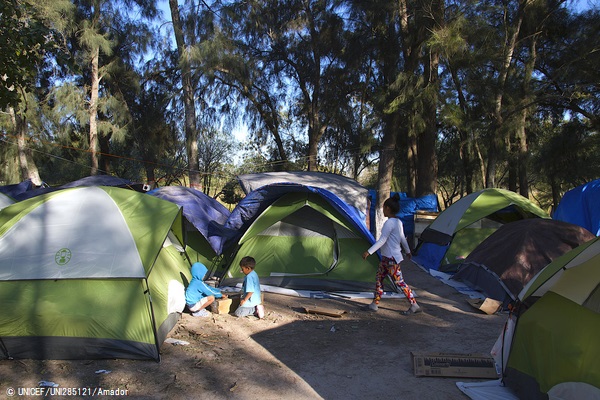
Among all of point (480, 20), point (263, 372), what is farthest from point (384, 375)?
point (480, 20)

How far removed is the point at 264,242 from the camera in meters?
7.10

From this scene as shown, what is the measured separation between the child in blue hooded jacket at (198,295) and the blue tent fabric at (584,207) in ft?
22.0

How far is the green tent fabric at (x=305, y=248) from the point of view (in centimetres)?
678

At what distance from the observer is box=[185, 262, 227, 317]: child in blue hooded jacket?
18.1ft

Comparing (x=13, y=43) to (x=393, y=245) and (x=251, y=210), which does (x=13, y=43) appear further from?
(x=393, y=245)

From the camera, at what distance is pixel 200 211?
7766 mm

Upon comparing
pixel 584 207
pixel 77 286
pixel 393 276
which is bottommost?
pixel 393 276

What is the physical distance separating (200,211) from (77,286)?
3677mm

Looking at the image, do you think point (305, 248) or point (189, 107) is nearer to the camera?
point (305, 248)

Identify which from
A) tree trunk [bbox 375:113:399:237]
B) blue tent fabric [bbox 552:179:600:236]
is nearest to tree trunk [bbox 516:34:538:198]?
tree trunk [bbox 375:113:399:237]

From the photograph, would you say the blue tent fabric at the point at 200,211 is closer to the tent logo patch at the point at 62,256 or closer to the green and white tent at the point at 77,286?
the green and white tent at the point at 77,286

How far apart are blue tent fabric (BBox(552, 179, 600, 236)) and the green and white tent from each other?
7529 mm

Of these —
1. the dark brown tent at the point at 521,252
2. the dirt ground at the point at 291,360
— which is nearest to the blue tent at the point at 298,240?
the dirt ground at the point at 291,360

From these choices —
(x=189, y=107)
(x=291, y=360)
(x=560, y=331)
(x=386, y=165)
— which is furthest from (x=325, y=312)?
(x=189, y=107)
